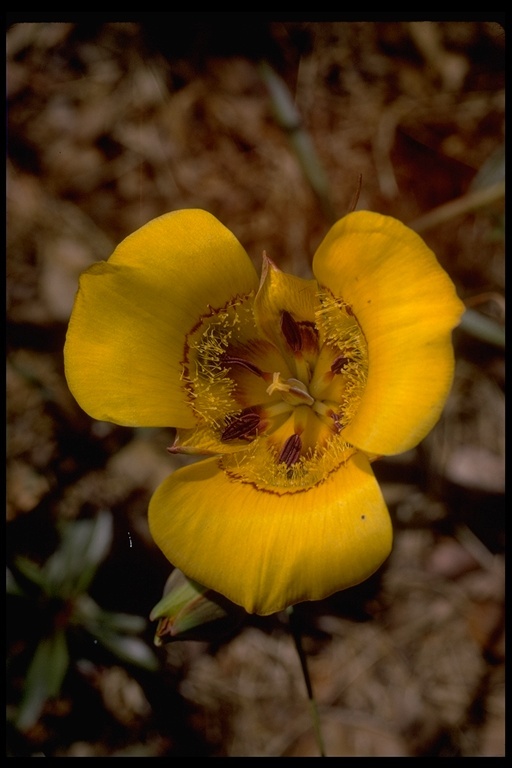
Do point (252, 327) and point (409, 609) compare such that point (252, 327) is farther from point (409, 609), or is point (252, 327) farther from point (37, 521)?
point (409, 609)

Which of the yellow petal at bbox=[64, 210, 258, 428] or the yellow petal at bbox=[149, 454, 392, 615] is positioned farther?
the yellow petal at bbox=[64, 210, 258, 428]

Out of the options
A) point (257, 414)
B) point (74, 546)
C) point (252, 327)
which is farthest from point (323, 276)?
point (74, 546)

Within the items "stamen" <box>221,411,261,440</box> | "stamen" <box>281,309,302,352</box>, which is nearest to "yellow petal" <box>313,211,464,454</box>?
"stamen" <box>281,309,302,352</box>

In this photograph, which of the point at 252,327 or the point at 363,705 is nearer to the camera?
the point at 252,327

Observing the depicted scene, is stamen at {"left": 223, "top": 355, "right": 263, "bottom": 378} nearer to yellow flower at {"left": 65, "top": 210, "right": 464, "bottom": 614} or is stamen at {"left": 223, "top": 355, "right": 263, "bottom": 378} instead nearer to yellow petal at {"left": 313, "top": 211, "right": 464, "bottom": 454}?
yellow flower at {"left": 65, "top": 210, "right": 464, "bottom": 614}

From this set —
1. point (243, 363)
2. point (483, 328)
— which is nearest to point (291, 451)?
point (243, 363)

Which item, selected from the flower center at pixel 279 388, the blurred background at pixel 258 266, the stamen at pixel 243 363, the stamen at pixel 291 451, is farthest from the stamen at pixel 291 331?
the blurred background at pixel 258 266

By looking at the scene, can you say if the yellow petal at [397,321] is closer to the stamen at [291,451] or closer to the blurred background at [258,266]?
the stamen at [291,451]
